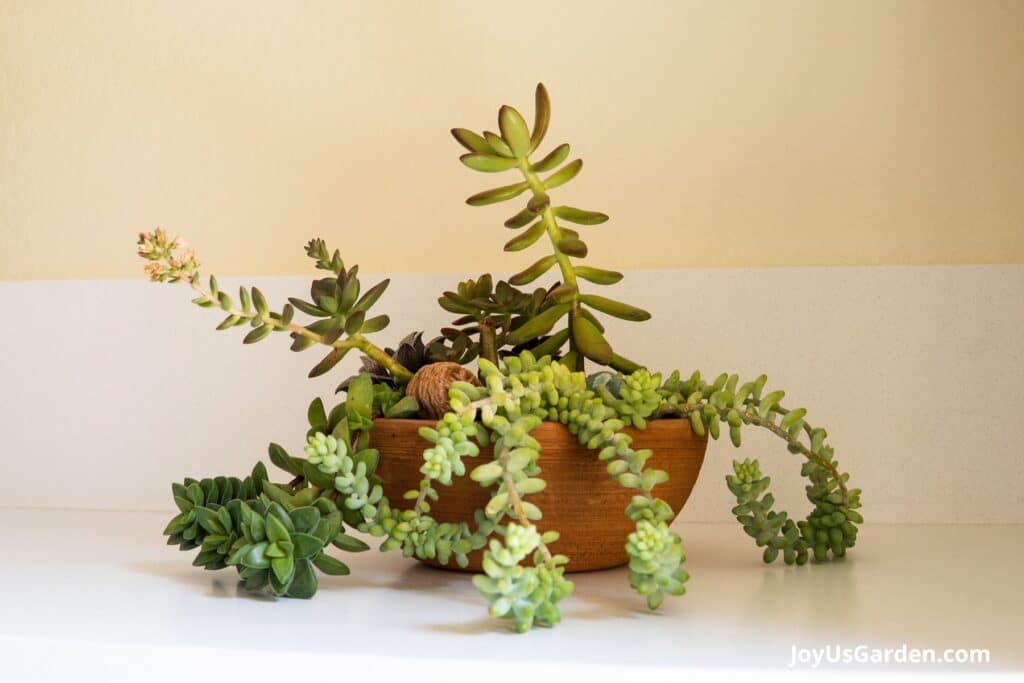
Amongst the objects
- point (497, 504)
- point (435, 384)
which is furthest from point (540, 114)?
point (497, 504)

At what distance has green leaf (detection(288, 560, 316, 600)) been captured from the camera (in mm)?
708

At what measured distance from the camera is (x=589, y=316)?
90 centimetres

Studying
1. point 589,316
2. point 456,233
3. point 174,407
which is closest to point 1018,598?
point 589,316

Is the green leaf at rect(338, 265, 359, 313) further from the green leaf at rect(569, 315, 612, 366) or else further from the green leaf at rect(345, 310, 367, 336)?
the green leaf at rect(569, 315, 612, 366)

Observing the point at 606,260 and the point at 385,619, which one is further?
the point at 606,260

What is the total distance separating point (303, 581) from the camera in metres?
0.71

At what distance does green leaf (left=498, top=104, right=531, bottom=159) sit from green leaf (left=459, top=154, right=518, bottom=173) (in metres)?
0.01

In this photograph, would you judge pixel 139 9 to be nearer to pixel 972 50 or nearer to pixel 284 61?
pixel 284 61

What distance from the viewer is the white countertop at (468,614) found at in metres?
0.56

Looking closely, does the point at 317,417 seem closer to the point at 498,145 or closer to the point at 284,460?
the point at 284,460

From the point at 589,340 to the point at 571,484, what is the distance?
138mm

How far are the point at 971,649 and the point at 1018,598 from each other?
0.62 ft

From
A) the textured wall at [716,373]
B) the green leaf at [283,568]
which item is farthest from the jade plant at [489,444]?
the textured wall at [716,373]

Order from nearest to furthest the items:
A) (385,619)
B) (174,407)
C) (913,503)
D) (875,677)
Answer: (875,677) < (385,619) < (913,503) < (174,407)
